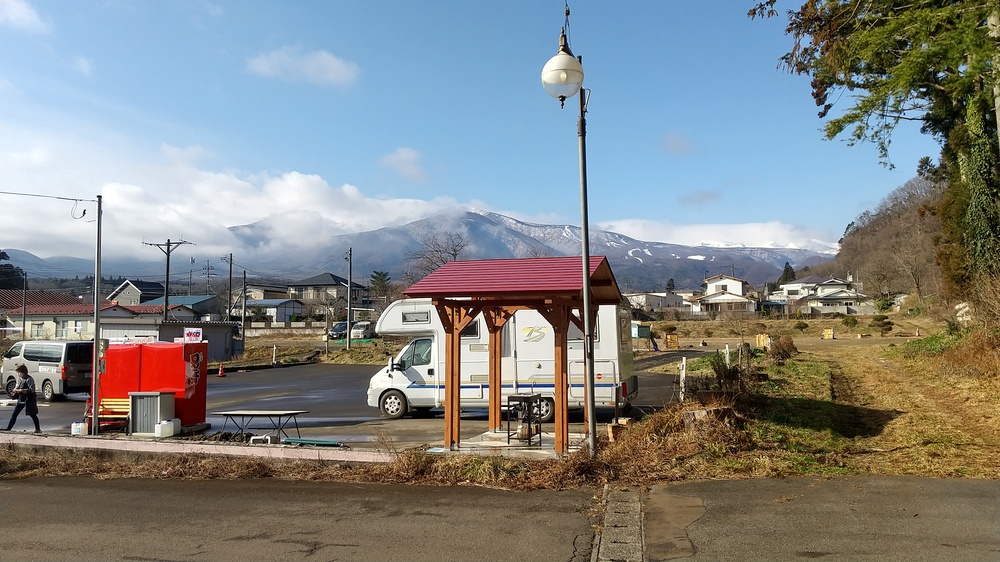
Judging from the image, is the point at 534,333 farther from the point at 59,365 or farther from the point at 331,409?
the point at 59,365

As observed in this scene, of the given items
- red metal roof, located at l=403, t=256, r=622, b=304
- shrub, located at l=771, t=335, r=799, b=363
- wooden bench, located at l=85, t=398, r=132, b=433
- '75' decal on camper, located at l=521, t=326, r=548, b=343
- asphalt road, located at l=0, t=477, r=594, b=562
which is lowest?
asphalt road, located at l=0, t=477, r=594, b=562

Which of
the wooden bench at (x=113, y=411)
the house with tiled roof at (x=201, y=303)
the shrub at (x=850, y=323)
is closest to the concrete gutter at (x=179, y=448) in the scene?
the wooden bench at (x=113, y=411)

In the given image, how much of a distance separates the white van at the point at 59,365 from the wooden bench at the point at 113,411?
32.2ft

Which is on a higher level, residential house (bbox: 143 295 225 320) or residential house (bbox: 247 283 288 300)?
residential house (bbox: 247 283 288 300)

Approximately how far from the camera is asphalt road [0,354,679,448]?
13156 millimetres

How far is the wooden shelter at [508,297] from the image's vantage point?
9.42 meters

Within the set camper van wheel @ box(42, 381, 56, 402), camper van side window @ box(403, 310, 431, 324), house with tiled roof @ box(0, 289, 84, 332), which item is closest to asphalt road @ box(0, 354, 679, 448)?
camper van wheel @ box(42, 381, 56, 402)

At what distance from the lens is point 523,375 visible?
46.8 feet

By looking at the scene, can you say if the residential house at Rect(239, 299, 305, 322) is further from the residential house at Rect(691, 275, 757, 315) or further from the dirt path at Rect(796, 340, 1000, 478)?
the dirt path at Rect(796, 340, 1000, 478)

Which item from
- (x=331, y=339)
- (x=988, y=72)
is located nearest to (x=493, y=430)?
(x=988, y=72)

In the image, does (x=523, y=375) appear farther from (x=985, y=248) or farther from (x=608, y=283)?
(x=985, y=248)

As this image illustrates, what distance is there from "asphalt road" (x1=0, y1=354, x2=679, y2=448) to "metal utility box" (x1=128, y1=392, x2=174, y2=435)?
5.20ft

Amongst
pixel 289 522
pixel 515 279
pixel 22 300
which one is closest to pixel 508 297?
pixel 515 279

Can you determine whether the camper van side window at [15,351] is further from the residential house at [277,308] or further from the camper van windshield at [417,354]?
the residential house at [277,308]
